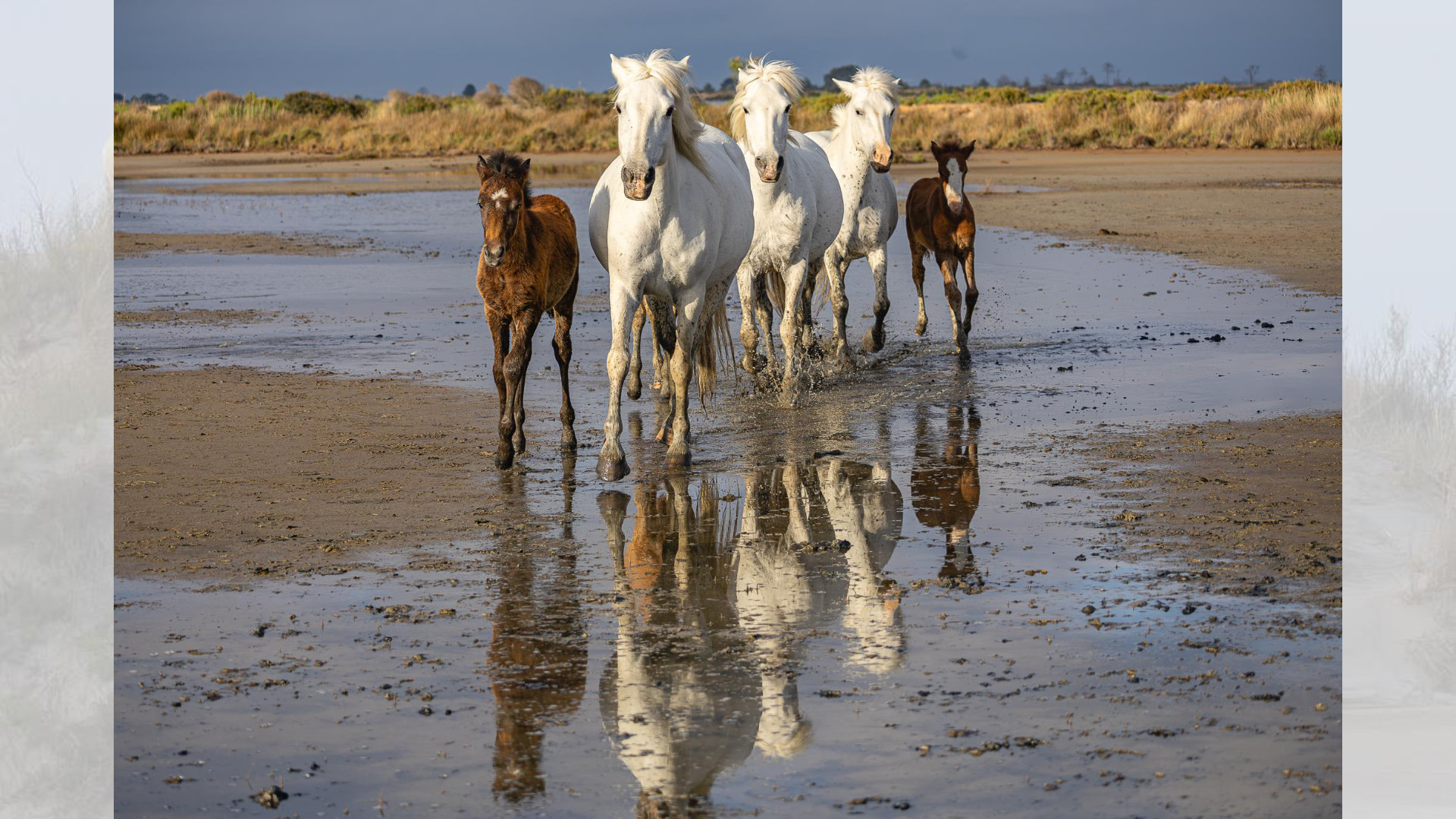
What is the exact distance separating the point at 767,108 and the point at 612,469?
309 centimetres

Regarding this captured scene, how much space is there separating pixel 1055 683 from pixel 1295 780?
36.9 inches

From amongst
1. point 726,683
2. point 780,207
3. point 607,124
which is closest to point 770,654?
point 726,683

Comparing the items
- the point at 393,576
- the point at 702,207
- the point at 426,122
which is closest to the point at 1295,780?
the point at 393,576

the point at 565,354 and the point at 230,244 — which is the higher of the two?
Answer: the point at 230,244

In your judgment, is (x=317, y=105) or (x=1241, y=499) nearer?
(x=1241, y=499)

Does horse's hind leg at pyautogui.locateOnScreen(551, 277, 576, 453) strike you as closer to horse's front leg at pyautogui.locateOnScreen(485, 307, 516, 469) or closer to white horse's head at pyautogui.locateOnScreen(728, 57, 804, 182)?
horse's front leg at pyautogui.locateOnScreen(485, 307, 516, 469)

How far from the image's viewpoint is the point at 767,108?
1012cm

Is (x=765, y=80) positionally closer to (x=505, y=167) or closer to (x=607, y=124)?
(x=505, y=167)

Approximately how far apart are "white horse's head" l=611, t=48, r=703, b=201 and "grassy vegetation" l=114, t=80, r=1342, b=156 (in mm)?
36611

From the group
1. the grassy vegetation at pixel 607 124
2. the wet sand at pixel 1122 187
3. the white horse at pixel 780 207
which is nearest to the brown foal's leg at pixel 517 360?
the white horse at pixel 780 207

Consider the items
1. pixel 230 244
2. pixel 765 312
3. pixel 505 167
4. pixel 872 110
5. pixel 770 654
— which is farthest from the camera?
pixel 230 244

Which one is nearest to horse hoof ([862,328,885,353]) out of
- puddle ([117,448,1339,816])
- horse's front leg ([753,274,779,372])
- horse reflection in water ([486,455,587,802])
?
horse's front leg ([753,274,779,372])

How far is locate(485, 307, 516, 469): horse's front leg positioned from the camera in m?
8.47
